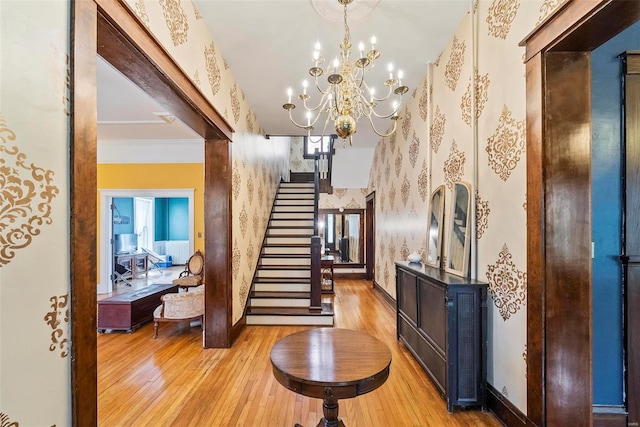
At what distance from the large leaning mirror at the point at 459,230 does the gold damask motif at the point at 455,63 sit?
100 centimetres

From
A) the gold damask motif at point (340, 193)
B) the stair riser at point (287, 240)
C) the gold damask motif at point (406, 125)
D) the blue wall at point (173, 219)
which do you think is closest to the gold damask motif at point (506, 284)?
the gold damask motif at point (406, 125)

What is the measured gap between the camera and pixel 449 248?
281 cm

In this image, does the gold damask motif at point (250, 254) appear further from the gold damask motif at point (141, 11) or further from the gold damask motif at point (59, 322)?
the gold damask motif at point (59, 322)

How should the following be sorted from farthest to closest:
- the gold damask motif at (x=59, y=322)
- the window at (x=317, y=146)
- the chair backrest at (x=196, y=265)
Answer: the window at (x=317, y=146), the chair backrest at (x=196, y=265), the gold damask motif at (x=59, y=322)

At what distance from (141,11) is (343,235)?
7.17 m

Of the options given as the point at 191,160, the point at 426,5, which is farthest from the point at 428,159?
the point at 191,160

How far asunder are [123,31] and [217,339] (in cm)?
299

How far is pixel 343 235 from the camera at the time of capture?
841 centimetres

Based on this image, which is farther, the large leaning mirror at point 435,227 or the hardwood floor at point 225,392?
the large leaning mirror at point 435,227

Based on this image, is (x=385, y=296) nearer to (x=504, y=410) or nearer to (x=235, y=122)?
(x=504, y=410)

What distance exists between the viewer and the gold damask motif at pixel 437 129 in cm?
312

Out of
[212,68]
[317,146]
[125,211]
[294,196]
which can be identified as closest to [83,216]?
[212,68]

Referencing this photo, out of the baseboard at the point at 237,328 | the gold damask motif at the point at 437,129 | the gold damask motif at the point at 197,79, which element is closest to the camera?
the gold damask motif at the point at 197,79

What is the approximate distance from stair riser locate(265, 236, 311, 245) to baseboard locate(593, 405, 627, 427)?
13.8 ft
